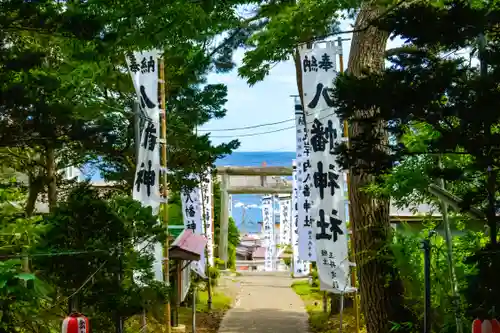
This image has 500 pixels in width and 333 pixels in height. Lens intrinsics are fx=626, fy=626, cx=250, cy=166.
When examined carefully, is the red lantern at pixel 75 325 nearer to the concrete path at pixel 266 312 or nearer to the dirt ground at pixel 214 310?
the dirt ground at pixel 214 310

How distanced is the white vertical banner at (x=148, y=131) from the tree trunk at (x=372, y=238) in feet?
9.76

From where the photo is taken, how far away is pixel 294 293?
21969mm

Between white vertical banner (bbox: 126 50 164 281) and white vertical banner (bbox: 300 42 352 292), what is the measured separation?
93.0 inches

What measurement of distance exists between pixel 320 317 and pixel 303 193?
121 inches

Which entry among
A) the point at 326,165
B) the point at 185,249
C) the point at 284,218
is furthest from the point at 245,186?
the point at 326,165

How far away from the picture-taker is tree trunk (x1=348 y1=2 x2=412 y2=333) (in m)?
9.05

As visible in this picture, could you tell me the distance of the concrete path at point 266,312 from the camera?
46.7 feet

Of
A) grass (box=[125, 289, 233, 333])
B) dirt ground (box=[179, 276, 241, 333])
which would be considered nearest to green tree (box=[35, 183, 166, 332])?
grass (box=[125, 289, 233, 333])

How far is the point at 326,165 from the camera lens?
984cm

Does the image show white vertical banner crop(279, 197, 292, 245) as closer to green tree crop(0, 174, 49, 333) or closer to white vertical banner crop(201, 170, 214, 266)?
white vertical banner crop(201, 170, 214, 266)

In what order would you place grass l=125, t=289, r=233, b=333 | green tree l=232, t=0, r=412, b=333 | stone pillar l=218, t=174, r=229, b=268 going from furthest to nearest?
stone pillar l=218, t=174, r=229, b=268 < grass l=125, t=289, r=233, b=333 < green tree l=232, t=0, r=412, b=333

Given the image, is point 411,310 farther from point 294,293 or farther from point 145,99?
point 294,293

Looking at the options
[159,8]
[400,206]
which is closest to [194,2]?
[159,8]

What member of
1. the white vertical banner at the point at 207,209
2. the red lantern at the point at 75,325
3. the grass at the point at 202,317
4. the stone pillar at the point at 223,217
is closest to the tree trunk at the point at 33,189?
the grass at the point at 202,317
